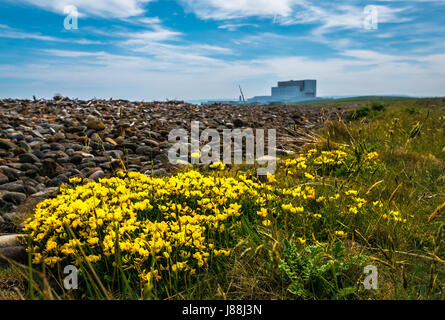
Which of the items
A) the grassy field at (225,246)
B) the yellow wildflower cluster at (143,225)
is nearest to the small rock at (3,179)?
the yellow wildflower cluster at (143,225)

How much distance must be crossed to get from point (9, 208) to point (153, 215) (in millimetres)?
2587

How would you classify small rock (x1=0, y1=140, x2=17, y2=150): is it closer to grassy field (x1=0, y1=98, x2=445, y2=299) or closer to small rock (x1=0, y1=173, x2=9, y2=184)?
small rock (x1=0, y1=173, x2=9, y2=184)

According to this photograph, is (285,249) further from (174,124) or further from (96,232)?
(174,124)

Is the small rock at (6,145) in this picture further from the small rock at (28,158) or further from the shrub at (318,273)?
the shrub at (318,273)

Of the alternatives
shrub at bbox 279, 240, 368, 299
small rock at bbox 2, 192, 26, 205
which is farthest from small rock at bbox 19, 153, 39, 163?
shrub at bbox 279, 240, 368, 299

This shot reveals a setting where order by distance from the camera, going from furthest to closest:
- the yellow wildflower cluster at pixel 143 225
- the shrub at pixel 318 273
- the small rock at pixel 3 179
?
the small rock at pixel 3 179 < the yellow wildflower cluster at pixel 143 225 < the shrub at pixel 318 273

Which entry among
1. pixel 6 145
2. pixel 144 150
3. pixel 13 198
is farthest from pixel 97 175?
pixel 6 145

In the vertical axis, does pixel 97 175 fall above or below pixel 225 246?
above

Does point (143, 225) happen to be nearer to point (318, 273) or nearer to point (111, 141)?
point (318, 273)

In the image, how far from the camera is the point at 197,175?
423 centimetres

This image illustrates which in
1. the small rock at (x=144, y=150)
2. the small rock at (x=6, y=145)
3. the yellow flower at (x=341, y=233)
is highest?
the small rock at (x=6, y=145)

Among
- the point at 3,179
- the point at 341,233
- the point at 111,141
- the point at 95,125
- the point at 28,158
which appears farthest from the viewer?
the point at 95,125

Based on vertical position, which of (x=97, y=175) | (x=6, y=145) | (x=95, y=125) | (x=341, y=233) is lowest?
(x=341, y=233)

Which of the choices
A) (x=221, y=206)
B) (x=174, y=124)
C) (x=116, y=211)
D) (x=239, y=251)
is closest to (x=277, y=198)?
(x=221, y=206)
